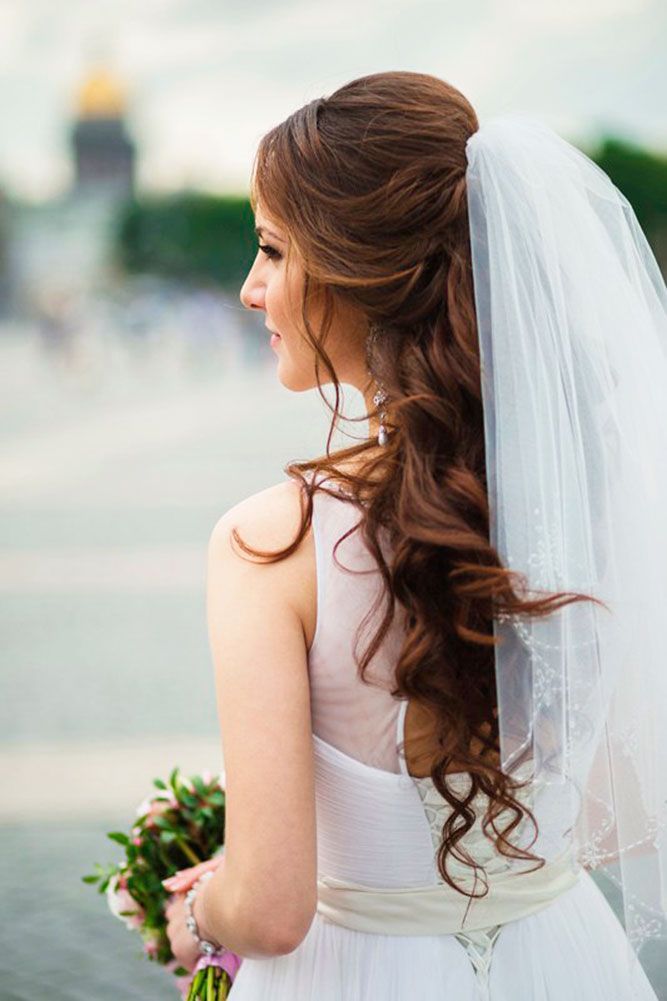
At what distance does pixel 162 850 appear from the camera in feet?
5.91

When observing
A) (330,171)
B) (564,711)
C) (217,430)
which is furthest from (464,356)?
(217,430)

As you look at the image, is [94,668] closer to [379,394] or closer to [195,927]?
[195,927]

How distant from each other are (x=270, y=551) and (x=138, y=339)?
32.1 metres

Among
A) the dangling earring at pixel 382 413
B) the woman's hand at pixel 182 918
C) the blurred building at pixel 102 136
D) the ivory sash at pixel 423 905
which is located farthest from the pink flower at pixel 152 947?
the blurred building at pixel 102 136

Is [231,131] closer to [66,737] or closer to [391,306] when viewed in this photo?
[66,737]

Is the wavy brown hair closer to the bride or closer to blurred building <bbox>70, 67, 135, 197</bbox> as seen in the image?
the bride

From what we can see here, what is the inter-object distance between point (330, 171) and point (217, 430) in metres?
17.8

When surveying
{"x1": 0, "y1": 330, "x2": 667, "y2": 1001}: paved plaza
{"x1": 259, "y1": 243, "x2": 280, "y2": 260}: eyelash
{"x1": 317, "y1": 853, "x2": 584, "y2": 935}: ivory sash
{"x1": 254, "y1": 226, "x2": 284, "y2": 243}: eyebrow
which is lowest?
{"x1": 0, "y1": 330, "x2": 667, "y2": 1001}: paved plaza

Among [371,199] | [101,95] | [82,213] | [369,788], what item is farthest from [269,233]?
[101,95]

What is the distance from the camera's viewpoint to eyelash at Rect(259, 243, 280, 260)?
57.6 inches

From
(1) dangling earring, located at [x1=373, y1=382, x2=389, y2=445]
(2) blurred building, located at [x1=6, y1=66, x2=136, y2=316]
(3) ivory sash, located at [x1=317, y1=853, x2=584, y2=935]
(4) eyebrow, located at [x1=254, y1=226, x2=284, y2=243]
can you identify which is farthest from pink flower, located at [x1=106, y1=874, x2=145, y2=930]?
(2) blurred building, located at [x1=6, y1=66, x2=136, y2=316]

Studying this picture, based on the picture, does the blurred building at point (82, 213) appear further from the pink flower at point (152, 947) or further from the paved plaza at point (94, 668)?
the pink flower at point (152, 947)

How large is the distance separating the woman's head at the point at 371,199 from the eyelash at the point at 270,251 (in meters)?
0.02

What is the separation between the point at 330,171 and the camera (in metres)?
1.36
